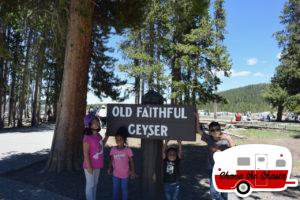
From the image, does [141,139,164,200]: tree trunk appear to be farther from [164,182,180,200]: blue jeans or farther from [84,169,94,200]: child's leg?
[84,169,94,200]: child's leg

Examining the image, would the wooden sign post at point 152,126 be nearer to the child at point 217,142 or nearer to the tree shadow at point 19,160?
the child at point 217,142

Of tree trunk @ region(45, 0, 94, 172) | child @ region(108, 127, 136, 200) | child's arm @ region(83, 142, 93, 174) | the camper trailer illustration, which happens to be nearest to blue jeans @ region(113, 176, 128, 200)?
child @ region(108, 127, 136, 200)

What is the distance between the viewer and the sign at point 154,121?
6789 millimetres

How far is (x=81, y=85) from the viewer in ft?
34.9

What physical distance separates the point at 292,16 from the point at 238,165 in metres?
38.0

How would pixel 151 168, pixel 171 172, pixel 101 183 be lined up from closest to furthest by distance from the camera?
pixel 171 172
pixel 151 168
pixel 101 183

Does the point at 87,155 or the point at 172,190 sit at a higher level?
the point at 87,155

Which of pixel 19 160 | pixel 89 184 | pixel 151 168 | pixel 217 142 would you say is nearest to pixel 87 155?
pixel 89 184

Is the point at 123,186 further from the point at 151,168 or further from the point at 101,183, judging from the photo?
the point at 101,183

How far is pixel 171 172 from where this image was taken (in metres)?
6.84

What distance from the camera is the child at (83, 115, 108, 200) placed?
23.0 ft

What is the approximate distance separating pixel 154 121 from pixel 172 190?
3.82 feet

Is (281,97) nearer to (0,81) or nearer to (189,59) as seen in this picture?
(189,59)

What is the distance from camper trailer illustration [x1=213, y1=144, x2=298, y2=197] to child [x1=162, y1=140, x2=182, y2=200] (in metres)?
1.59
